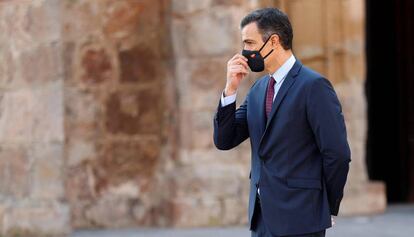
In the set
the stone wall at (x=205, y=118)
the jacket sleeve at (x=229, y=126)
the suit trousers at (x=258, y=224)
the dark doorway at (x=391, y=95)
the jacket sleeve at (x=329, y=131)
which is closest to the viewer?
the jacket sleeve at (x=329, y=131)

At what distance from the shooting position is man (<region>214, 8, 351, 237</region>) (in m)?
3.54

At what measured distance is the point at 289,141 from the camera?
11.7ft

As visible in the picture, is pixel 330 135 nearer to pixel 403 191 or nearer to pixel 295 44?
pixel 295 44

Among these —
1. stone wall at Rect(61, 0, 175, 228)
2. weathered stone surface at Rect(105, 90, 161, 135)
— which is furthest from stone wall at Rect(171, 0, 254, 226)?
weathered stone surface at Rect(105, 90, 161, 135)

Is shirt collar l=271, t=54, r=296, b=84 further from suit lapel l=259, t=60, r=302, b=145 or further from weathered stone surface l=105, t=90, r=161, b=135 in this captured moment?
weathered stone surface l=105, t=90, r=161, b=135

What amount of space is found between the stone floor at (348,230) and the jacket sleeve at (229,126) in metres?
3.22

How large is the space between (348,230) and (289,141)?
147 inches

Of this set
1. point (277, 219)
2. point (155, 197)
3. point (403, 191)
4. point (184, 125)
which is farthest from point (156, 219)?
point (277, 219)

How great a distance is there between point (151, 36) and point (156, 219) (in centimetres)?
154

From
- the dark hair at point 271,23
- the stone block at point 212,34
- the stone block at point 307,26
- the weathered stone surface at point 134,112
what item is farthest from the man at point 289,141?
the stone block at point 307,26

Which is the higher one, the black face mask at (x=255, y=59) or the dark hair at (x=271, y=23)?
the dark hair at (x=271, y=23)

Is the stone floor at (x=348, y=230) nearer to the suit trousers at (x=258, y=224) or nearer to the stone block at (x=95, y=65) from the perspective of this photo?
the stone block at (x=95, y=65)

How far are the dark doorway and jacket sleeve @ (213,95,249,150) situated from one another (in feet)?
17.9

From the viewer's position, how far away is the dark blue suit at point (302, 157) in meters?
3.54
